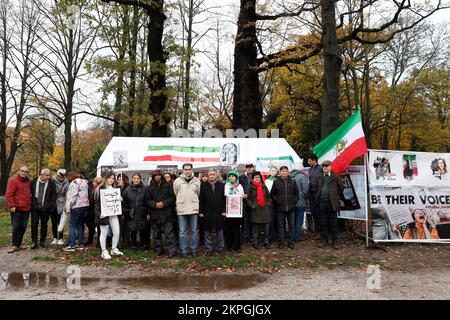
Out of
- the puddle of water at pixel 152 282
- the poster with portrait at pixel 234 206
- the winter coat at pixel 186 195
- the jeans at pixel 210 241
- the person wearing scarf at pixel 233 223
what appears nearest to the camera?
the puddle of water at pixel 152 282

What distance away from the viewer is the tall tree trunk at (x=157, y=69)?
1773cm

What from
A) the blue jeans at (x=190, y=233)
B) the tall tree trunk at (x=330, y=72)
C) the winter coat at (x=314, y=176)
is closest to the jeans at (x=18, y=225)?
the blue jeans at (x=190, y=233)

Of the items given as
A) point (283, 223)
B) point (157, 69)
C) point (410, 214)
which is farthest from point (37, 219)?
point (157, 69)

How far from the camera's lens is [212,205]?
27.8 feet

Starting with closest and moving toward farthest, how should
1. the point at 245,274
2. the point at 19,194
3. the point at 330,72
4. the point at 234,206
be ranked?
1. the point at 245,274
2. the point at 234,206
3. the point at 19,194
4. the point at 330,72

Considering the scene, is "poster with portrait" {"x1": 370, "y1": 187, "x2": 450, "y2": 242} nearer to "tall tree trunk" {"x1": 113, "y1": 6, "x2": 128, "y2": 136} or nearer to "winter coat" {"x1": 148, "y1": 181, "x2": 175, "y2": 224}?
"winter coat" {"x1": 148, "y1": 181, "x2": 175, "y2": 224}

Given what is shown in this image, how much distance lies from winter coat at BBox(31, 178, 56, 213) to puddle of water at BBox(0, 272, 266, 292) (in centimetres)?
227

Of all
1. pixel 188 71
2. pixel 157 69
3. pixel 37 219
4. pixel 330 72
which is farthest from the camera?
pixel 188 71

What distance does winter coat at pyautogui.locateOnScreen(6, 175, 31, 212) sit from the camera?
890 cm

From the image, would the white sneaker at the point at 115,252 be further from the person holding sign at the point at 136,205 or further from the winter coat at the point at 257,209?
the winter coat at the point at 257,209

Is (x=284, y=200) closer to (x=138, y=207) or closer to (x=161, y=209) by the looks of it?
(x=161, y=209)

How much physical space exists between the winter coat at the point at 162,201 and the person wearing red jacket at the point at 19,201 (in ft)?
10.4

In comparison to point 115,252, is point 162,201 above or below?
above

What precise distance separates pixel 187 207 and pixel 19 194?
4.13 metres
